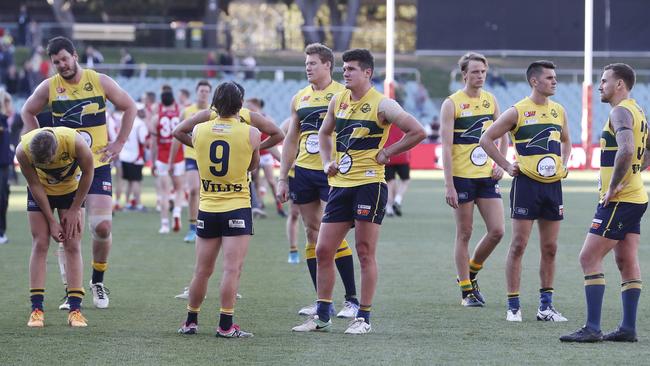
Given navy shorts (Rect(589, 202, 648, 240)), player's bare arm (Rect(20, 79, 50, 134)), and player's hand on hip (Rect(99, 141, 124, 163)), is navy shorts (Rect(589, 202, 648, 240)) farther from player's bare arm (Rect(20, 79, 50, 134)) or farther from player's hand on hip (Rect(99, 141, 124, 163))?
player's bare arm (Rect(20, 79, 50, 134))

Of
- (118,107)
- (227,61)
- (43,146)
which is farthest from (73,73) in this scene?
(227,61)

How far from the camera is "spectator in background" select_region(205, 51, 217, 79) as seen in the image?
40781 mm

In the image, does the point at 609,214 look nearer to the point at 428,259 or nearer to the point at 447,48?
the point at 428,259

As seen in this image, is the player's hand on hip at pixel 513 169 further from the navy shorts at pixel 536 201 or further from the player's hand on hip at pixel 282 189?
the player's hand on hip at pixel 282 189

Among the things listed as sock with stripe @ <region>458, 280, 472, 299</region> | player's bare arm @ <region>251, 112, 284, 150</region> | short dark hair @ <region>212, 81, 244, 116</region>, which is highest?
short dark hair @ <region>212, 81, 244, 116</region>

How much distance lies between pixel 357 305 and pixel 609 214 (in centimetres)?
241

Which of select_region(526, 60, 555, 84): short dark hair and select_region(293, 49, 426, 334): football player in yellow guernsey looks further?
select_region(526, 60, 555, 84): short dark hair

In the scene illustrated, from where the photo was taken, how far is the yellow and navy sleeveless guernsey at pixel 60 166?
9148mm

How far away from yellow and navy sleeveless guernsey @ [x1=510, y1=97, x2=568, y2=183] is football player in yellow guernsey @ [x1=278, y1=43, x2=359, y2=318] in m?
1.55

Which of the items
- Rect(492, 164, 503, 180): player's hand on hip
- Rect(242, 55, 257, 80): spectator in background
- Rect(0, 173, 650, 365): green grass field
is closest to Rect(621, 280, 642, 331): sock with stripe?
Rect(0, 173, 650, 365): green grass field

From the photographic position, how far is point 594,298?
8.88 metres

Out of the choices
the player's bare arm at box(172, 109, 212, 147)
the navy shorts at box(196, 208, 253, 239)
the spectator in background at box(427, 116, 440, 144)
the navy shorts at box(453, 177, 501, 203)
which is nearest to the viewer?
the navy shorts at box(196, 208, 253, 239)

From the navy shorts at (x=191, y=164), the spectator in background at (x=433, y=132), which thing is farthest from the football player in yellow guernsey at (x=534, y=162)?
the spectator in background at (x=433, y=132)

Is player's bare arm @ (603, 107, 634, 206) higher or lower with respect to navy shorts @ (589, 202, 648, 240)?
higher
